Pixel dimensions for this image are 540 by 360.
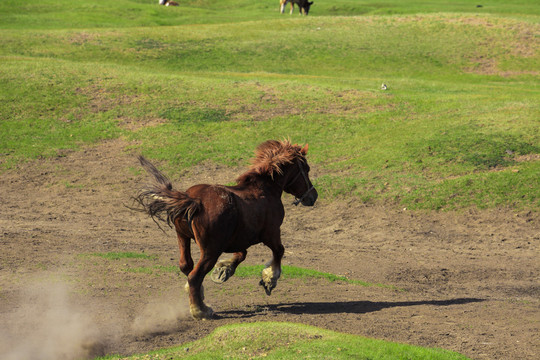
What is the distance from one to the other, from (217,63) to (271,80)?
25.2 feet

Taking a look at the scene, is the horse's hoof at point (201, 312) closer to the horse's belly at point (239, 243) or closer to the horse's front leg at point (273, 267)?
the horse's belly at point (239, 243)

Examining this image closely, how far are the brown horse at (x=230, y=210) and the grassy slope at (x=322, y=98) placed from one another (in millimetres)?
8333

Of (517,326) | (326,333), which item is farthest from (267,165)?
(517,326)

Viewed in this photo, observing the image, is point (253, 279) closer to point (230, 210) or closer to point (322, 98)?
point (230, 210)

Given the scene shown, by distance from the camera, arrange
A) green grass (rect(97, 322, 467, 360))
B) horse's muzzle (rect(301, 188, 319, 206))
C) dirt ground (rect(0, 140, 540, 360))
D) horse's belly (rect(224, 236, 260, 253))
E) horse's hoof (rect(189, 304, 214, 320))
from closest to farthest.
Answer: green grass (rect(97, 322, 467, 360)) → dirt ground (rect(0, 140, 540, 360)) → horse's hoof (rect(189, 304, 214, 320)) → horse's belly (rect(224, 236, 260, 253)) → horse's muzzle (rect(301, 188, 319, 206))

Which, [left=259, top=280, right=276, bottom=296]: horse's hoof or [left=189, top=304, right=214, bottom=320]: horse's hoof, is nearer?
[left=189, top=304, right=214, bottom=320]: horse's hoof

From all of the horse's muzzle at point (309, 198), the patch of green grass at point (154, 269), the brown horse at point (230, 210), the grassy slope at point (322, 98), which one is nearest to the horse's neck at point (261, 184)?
the brown horse at point (230, 210)

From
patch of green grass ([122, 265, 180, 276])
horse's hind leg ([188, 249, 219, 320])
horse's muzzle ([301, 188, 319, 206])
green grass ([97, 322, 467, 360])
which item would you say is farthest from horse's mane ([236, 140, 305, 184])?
patch of green grass ([122, 265, 180, 276])

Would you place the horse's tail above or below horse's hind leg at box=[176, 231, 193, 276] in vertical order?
above

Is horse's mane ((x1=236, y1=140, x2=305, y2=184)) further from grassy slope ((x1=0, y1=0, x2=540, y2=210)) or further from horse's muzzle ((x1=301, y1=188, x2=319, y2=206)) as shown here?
grassy slope ((x1=0, y1=0, x2=540, y2=210))

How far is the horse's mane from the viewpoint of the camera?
10.9 m

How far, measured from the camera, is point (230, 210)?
32.6 feet

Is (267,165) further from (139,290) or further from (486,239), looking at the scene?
(486,239)

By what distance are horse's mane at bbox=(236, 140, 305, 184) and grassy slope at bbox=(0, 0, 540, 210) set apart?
823 centimetres
